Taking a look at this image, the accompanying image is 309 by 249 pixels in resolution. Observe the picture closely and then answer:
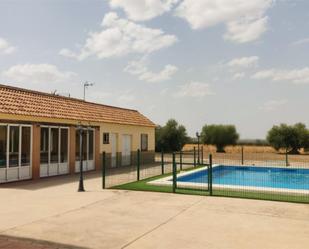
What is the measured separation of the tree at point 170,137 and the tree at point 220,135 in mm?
2966

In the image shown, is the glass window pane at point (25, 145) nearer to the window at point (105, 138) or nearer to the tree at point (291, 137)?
the window at point (105, 138)

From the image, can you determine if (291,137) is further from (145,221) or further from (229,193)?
(145,221)

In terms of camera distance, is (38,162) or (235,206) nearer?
(235,206)

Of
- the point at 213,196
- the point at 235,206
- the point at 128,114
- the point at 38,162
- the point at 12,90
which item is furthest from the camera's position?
the point at 128,114

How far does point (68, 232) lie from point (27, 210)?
2.89 m

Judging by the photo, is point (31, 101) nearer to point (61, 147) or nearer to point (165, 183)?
point (61, 147)

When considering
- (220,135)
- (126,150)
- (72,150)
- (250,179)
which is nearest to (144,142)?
(126,150)

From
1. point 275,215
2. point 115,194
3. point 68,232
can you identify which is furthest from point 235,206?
point 68,232

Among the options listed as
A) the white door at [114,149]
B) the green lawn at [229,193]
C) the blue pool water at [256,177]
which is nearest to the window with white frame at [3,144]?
the green lawn at [229,193]

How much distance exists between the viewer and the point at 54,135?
63.4 feet

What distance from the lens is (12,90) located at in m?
19.2

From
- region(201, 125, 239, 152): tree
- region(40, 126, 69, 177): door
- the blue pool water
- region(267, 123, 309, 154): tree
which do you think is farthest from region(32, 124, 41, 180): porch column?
region(267, 123, 309, 154): tree

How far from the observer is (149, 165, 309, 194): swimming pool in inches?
597

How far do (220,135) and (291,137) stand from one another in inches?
312
